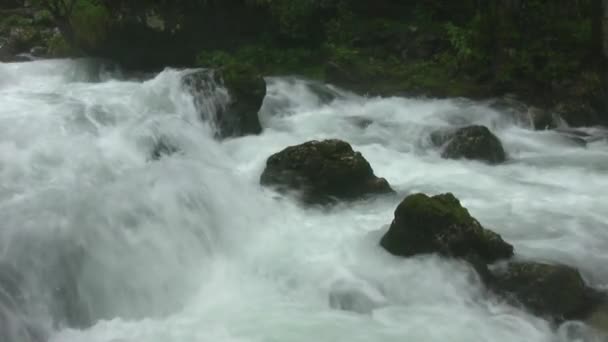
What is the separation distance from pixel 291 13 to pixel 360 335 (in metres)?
12.4

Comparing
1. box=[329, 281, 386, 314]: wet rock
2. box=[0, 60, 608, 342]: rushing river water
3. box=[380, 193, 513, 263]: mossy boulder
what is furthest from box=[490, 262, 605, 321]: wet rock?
box=[329, 281, 386, 314]: wet rock

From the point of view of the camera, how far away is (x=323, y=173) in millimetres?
9016

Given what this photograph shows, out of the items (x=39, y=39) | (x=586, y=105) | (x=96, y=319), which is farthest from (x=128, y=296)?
(x=39, y=39)

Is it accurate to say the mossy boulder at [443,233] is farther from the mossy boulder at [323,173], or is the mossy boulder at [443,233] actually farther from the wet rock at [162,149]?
the wet rock at [162,149]

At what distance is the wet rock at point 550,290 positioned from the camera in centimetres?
632

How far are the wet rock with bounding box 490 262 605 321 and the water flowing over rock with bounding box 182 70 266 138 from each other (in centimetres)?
666

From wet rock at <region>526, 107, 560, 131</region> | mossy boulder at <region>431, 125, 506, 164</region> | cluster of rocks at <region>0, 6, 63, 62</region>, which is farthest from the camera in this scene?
cluster of rocks at <region>0, 6, 63, 62</region>

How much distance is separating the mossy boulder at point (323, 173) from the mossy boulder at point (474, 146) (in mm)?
2565

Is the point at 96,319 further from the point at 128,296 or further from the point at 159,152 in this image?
the point at 159,152

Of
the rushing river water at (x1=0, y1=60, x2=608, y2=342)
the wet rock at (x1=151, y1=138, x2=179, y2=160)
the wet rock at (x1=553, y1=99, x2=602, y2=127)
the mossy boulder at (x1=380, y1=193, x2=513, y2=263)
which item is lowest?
the wet rock at (x1=151, y1=138, x2=179, y2=160)

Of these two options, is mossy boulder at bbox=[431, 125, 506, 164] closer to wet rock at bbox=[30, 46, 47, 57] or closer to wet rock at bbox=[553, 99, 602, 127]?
wet rock at bbox=[553, 99, 602, 127]

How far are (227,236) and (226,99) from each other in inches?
183

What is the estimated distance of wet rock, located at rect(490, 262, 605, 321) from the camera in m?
6.32

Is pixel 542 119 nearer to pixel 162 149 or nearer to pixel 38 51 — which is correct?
pixel 162 149
